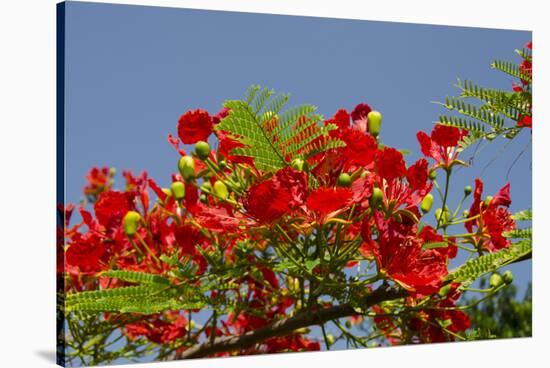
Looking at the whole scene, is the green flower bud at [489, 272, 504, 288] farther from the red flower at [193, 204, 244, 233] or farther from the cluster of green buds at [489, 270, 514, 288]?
the red flower at [193, 204, 244, 233]

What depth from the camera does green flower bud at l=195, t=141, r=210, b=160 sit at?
138cm

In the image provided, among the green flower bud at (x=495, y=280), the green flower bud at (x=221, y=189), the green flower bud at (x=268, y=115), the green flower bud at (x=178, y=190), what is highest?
the green flower bud at (x=268, y=115)

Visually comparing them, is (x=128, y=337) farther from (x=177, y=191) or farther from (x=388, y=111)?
(x=388, y=111)

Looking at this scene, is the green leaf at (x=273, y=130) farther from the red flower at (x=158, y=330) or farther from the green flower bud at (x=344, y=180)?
the red flower at (x=158, y=330)

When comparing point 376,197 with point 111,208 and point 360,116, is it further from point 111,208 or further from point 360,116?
point 111,208

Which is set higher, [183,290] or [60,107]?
[60,107]

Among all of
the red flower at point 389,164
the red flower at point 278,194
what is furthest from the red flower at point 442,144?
the red flower at point 278,194

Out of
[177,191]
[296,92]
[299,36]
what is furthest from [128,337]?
Answer: [299,36]

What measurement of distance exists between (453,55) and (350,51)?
357 millimetres

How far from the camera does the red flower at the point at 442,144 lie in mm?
1511

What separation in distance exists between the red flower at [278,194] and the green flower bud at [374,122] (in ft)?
0.79

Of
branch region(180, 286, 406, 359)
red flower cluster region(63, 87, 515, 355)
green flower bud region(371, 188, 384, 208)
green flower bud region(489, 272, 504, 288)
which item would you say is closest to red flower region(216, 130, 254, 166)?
red flower cluster region(63, 87, 515, 355)

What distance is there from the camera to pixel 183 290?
5.04ft

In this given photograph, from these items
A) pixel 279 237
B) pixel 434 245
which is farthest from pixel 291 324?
pixel 434 245
